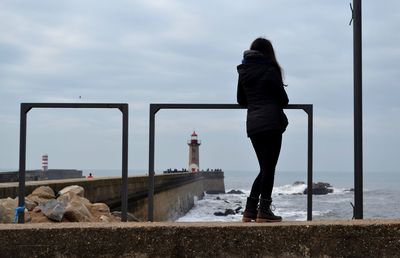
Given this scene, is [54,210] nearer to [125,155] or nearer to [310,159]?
[125,155]

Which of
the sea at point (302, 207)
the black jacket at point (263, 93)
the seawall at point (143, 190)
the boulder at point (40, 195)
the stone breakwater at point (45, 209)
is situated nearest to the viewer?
the black jacket at point (263, 93)

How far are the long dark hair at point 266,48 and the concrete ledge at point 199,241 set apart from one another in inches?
49.9

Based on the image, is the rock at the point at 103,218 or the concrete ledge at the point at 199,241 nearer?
the concrete ledge at the point at 199,241

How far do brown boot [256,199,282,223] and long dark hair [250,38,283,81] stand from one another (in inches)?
37.4

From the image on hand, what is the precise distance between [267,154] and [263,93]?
0.45 metres

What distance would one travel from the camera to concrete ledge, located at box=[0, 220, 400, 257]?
373cm

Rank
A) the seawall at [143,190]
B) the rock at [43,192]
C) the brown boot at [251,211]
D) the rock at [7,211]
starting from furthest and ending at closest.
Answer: the seawall at [143,190], the rock at [43,192], the rock at [7,211], the brown boot at [251,211]

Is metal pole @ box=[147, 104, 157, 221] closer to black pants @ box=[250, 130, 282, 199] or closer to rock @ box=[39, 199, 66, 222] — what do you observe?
black pants @ box=[250, 130, 282, 199]

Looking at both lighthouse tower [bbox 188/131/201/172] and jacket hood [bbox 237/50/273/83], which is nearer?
jacket hood [bbox 237/50/273/83]

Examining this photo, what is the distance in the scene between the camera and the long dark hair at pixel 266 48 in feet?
14.6

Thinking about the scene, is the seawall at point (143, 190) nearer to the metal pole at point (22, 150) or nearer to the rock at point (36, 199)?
the rock at point (36, 199)

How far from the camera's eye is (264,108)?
173 inches

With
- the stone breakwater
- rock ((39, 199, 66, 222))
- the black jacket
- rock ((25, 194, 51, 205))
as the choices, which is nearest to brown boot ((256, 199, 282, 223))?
the black jacket

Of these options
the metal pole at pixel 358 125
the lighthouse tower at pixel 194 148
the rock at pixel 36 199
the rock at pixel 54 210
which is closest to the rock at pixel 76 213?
the rock at pixel 54 210
